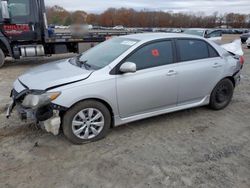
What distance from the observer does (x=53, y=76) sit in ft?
11.6

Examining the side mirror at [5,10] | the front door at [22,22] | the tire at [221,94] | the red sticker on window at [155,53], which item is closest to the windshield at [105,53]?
the red sticker on window at [155,53]

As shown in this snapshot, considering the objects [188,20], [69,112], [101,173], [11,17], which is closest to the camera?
[101,173]

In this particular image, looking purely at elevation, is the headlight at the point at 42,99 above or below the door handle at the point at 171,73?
below

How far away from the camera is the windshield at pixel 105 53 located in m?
3.84

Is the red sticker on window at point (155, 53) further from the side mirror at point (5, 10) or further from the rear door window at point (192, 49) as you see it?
the side mirror at point (5, 10)

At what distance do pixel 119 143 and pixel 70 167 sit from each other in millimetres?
862

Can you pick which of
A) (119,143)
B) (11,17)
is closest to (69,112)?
(119,143)

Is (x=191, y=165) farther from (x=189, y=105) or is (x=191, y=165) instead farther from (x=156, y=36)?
(x=156, y=36)

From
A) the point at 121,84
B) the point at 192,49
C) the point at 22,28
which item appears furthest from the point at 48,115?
the point at 22,28

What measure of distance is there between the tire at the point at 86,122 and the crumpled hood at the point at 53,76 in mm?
385

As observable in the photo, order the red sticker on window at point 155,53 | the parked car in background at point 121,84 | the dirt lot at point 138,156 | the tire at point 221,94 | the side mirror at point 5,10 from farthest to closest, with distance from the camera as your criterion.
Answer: the side mirror at point 5,10, the tire at point 221,94, the red sticker on window at point 155,53, the parked car in background at point 121,84, the dirt lot at point 138,156

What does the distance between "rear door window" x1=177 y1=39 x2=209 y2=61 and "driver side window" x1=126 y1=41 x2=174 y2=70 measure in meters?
0.23


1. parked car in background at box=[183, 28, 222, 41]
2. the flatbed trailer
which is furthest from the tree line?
parked car in background at box=[183, 28, 222, 41]

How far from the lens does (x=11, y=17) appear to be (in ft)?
29.2
